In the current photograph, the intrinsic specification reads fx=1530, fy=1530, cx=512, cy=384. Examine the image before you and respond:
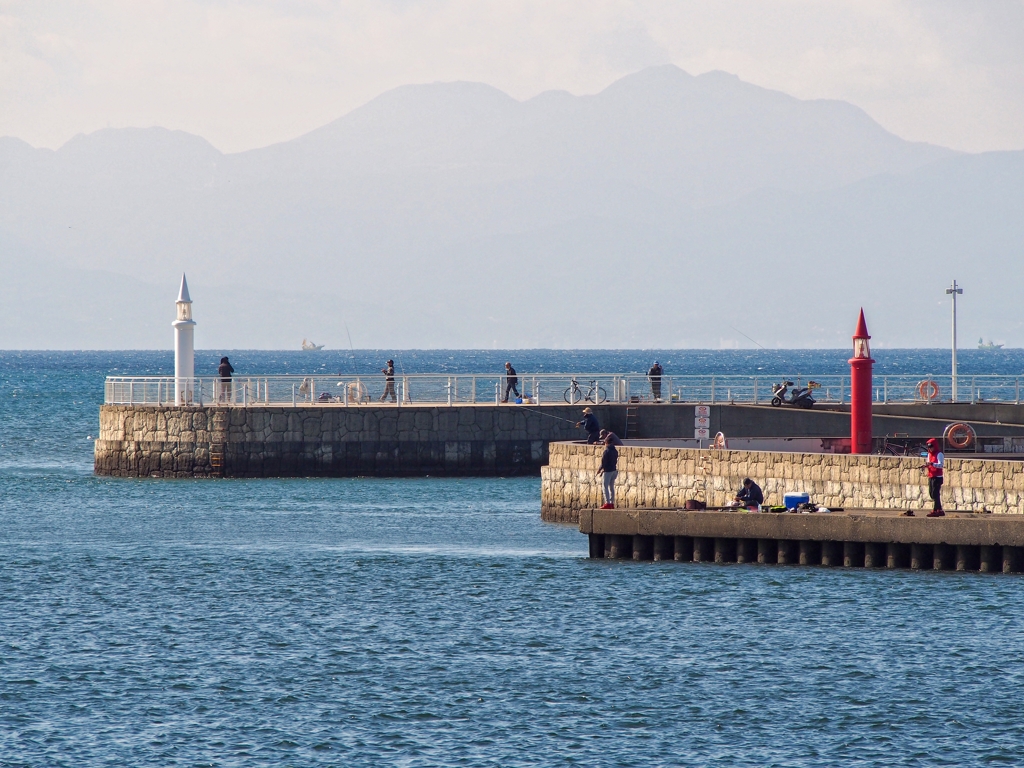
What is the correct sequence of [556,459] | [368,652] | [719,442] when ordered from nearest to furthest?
[368,652], [719,442], [556,459]

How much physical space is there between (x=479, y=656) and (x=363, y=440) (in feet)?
79.7

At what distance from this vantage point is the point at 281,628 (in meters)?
24.5

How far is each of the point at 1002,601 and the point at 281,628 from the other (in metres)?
11.7

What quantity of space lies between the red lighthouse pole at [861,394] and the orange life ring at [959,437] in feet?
9.25

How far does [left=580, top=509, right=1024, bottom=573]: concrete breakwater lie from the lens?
84.9ft

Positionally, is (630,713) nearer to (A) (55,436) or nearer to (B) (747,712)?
(B) (747,712)

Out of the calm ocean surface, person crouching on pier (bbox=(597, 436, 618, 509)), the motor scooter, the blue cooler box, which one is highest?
the motor scooter

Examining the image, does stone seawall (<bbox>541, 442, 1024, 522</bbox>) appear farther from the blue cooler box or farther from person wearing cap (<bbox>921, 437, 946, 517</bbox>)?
the blue cooler box

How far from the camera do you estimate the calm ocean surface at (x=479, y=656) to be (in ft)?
59.6

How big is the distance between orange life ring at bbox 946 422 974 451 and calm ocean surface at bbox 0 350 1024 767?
8.92 metres

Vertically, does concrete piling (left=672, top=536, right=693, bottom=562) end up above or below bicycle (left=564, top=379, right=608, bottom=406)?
below

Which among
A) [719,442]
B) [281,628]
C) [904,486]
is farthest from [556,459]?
[281,628]

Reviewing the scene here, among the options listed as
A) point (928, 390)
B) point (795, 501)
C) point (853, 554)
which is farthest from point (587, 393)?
point (853, 554)

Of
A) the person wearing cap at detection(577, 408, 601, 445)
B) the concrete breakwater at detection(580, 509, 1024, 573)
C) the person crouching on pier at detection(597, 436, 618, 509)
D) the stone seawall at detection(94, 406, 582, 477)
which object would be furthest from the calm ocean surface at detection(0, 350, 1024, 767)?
the stone seawall at detection(94, 406, 582, 477)
